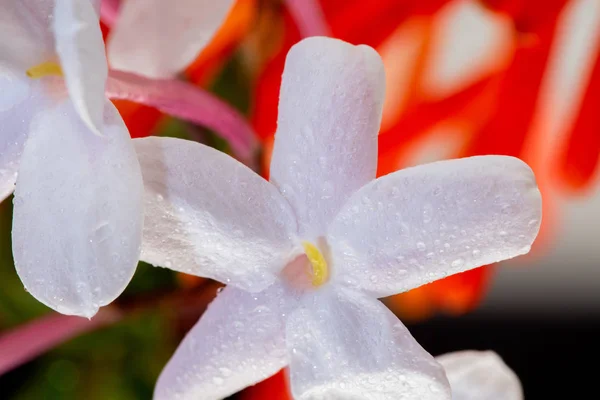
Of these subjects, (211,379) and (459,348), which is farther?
(459,348)

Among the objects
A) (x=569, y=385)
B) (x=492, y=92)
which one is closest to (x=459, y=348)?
(x=569, y=385)

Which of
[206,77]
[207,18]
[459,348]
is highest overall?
[207,18]

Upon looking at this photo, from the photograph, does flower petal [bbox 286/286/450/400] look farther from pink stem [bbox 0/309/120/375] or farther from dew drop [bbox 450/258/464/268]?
pink stem [bbox 0/309/120/375]

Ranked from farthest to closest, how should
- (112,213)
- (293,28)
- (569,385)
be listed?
(569,385), (293,28), (112,213)

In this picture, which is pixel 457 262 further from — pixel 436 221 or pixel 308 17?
pixel 308 17

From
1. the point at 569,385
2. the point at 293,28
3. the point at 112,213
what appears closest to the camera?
the point at 112,213

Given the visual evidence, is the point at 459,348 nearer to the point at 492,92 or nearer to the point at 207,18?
the point at 492,92
